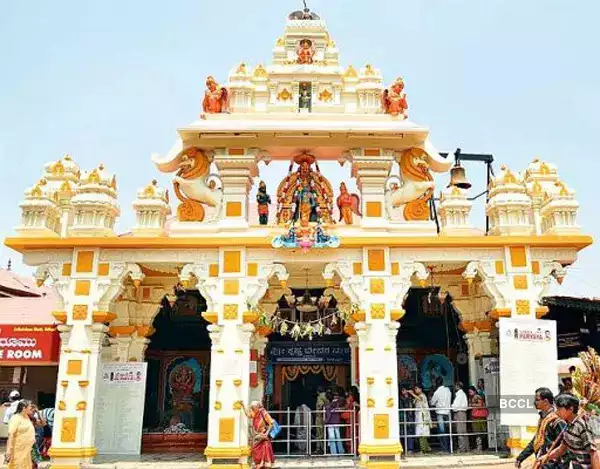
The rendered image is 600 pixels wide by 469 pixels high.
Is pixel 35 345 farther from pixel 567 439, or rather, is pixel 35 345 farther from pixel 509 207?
pixel 567 439

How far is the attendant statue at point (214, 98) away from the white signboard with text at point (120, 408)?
6.02m

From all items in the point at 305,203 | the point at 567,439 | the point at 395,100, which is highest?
the point at 395,100

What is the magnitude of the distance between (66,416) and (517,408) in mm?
8854

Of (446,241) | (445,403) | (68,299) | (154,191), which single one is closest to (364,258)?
(446,241)

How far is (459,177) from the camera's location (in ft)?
45.5

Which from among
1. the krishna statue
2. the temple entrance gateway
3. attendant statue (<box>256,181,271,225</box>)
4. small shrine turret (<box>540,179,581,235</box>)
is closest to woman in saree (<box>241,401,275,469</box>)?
the krishna statue

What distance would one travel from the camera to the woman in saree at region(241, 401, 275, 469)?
10.6 m

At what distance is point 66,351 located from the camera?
11.7 m

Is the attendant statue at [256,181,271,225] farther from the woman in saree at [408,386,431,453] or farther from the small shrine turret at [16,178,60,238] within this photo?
the woman in saree at [408,386,431,453]

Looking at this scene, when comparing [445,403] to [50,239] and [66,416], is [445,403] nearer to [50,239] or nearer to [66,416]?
[66,416]

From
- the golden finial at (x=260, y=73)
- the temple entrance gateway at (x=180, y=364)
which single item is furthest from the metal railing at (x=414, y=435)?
the golden finial at (x=260, y=73)

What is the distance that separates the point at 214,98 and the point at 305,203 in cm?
340

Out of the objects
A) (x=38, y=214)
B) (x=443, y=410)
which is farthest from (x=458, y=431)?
(x=38, y=214)

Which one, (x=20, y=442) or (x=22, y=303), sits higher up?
(x=22, y=303)
